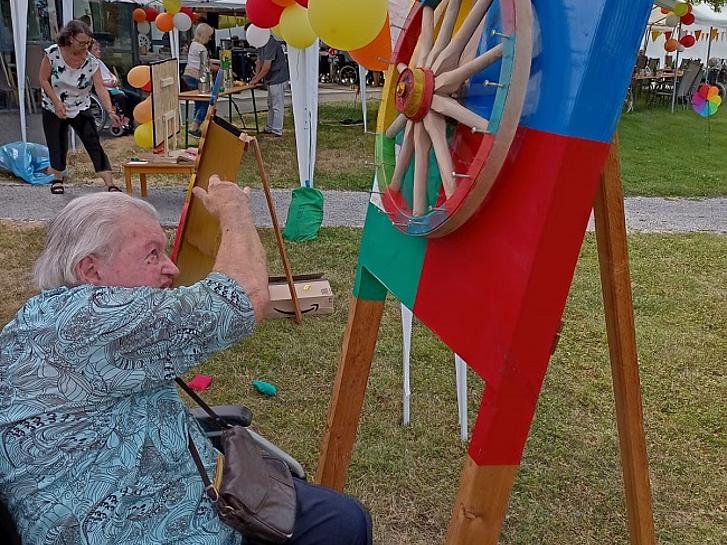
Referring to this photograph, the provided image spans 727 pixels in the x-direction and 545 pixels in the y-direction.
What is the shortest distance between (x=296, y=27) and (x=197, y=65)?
6793 millimetres

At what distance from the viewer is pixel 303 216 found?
17.4 feet

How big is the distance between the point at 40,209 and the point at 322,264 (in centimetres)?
268

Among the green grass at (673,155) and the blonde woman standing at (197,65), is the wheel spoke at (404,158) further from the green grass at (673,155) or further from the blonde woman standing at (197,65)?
the blonde woman standing at (197,65)

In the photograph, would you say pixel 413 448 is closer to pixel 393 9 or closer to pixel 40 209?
pixel 393 9

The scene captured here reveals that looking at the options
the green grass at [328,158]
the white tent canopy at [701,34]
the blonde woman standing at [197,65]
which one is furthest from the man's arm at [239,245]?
the white tent canopy at [701,34]

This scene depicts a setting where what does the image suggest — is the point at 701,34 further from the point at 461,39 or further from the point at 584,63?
the point at 584,63

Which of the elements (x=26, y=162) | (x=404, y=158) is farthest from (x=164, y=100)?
(x=404, y=158)

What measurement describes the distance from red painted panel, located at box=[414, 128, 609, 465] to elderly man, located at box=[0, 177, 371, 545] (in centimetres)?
42

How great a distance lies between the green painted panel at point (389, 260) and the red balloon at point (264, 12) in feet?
7.36

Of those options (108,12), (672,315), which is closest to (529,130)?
(672,315)

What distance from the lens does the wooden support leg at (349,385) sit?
200cm

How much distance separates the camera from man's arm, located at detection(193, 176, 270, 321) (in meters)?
1.41

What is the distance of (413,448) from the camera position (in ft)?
9.27

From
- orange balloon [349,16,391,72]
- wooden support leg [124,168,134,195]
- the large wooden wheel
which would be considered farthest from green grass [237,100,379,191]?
the large wooden wheel
